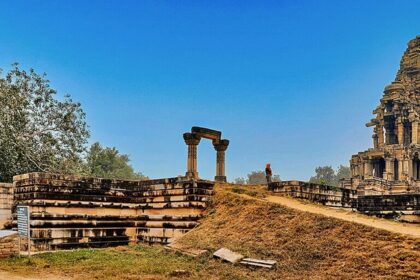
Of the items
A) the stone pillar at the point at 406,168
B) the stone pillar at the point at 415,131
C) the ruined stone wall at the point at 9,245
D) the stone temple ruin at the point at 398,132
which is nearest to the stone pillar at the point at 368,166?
the stone temple ruin at the point at 398,132

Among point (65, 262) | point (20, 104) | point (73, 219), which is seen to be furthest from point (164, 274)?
point (20, 104)

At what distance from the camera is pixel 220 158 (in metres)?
24.8

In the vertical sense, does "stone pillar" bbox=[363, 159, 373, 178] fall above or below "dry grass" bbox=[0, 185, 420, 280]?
above

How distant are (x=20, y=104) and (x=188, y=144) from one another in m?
12.9

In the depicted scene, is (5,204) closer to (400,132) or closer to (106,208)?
(106,208)

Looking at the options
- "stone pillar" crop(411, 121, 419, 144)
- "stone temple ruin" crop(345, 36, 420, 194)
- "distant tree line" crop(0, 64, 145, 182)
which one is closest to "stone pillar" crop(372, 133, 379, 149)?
"stone temple ruin" crop(345, 36, 420, 194)

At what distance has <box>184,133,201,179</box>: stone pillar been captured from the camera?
22.9 meters

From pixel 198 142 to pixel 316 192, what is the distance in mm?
6532

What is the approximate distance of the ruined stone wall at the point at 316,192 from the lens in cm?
1891

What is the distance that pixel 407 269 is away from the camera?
10211mm

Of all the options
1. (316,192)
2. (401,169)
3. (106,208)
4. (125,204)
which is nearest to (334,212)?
(316,192)

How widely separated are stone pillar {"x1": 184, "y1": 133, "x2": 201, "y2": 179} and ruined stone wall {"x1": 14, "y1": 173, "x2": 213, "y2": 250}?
3.54 meters

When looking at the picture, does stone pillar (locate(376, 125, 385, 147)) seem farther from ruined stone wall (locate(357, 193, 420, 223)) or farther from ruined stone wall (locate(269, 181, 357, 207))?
ruined stone wall (locate(357, 193, 420, 223))

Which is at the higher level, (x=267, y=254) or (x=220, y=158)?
(x=220, y=158)
